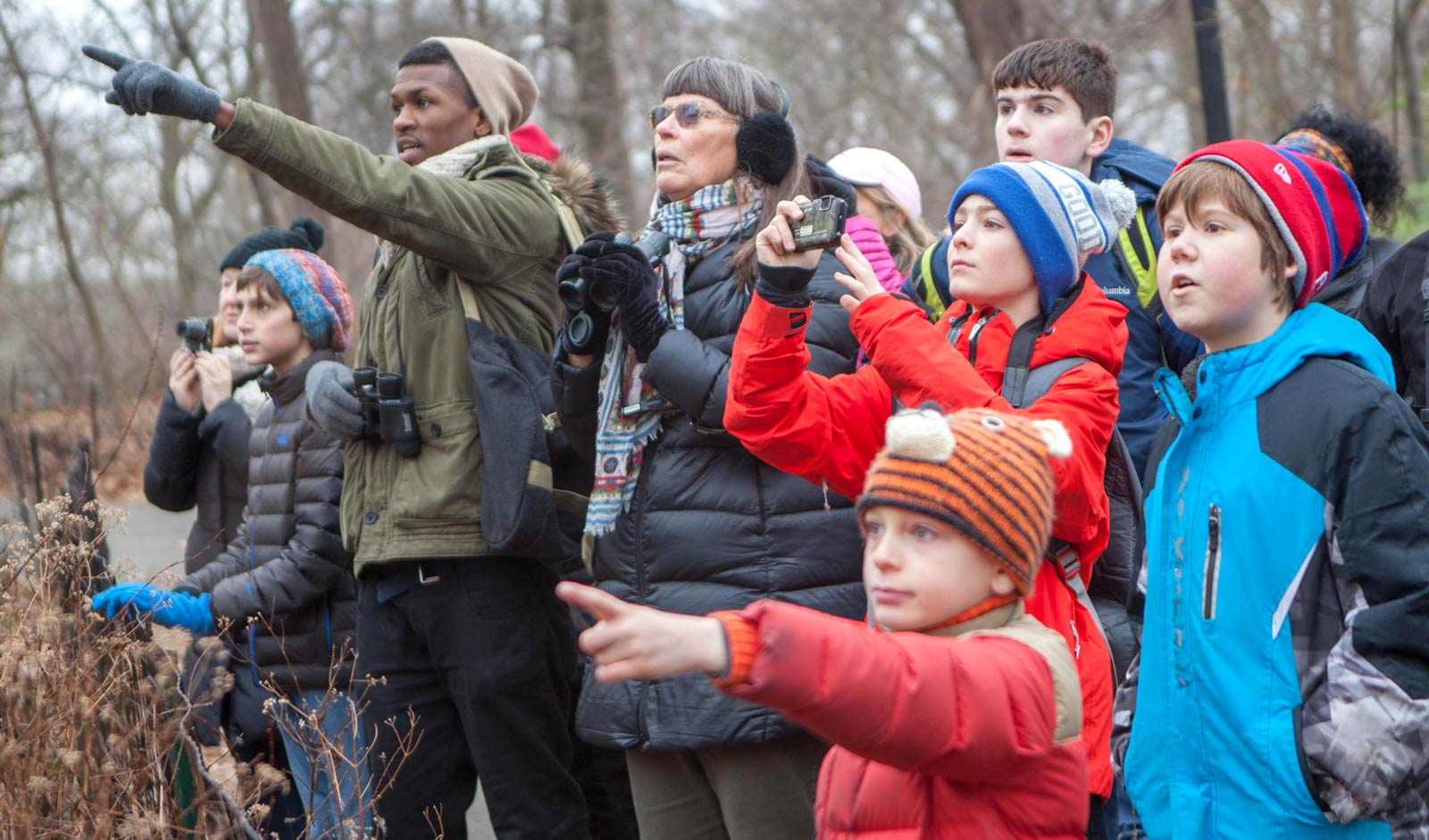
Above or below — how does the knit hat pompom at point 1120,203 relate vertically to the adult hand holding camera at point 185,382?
above

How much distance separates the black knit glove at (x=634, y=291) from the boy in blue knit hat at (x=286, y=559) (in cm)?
135

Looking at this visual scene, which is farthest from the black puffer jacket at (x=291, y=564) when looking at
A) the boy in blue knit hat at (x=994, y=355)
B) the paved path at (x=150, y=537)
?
the paved path at (x=150, y=537)

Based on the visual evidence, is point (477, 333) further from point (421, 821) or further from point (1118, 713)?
point (1118, 713)

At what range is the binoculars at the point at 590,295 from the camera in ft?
10.7

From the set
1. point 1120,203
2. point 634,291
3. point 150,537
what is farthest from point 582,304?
point 150,537

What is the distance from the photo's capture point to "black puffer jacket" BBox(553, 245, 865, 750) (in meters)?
3.05

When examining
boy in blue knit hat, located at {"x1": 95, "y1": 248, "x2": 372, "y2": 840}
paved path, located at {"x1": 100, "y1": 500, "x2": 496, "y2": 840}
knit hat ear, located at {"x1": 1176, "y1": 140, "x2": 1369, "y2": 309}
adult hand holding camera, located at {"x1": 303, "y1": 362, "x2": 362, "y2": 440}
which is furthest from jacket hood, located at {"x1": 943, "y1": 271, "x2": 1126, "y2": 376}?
paved path, located at {"x1": 100, "y1": 500, "x2": 496, "y2": 840}

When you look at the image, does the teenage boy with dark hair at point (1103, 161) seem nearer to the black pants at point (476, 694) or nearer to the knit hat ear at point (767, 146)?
the knit hat ear at point (767, 146)

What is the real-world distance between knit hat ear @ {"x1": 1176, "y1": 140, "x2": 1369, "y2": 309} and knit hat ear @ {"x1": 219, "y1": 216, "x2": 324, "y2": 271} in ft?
11.4

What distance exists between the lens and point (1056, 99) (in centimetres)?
390

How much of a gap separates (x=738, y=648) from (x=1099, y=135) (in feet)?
9.06

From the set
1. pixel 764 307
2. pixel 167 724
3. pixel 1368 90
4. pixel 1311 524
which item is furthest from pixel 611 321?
pixel 1368 90

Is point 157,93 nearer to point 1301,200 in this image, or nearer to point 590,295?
point 590,295

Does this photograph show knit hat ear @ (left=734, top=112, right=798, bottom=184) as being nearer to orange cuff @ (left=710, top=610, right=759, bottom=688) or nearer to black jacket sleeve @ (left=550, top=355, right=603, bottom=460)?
black jacket sleeve @ (left=550, top=355, right=603, bottom=460)
